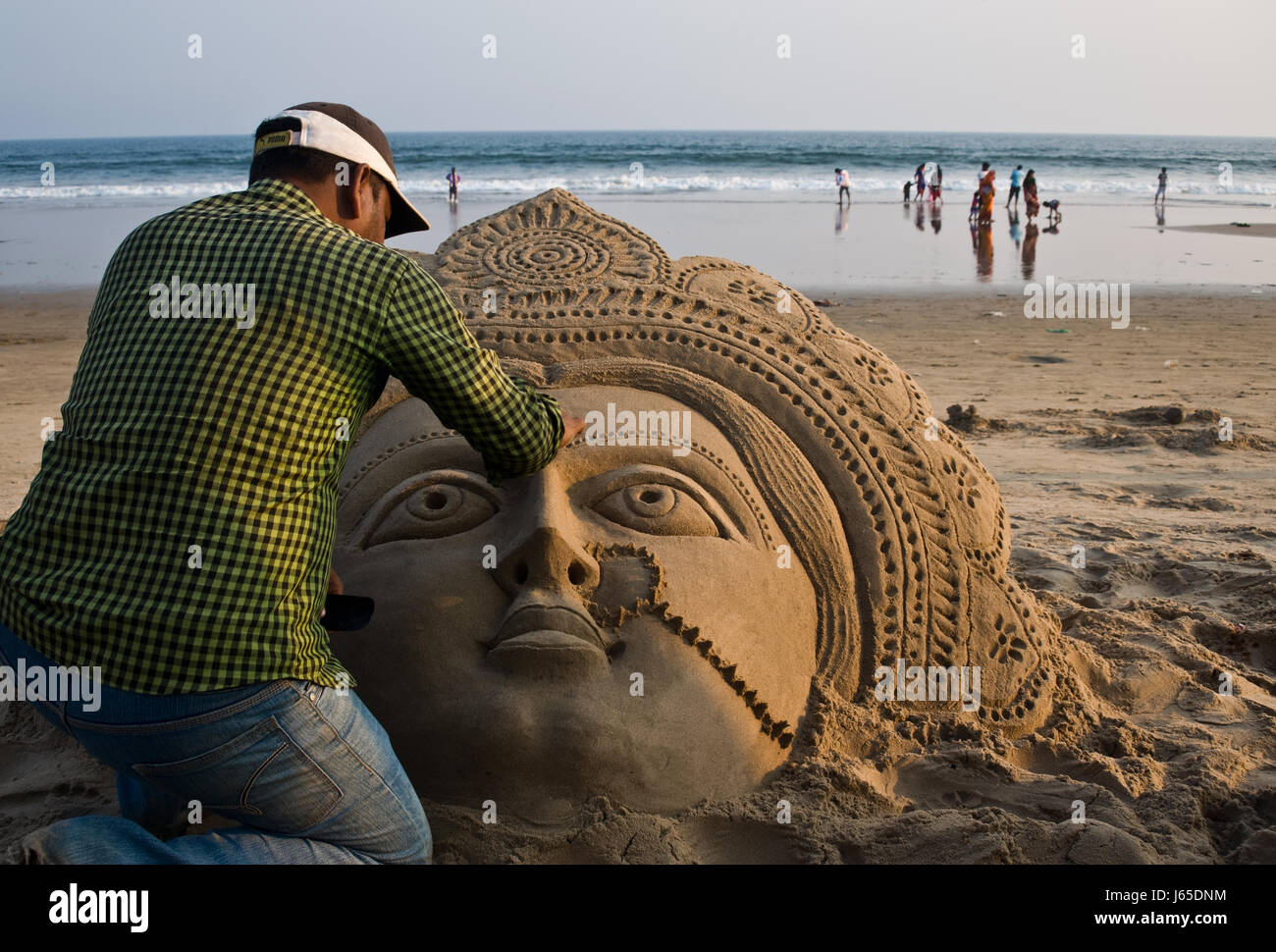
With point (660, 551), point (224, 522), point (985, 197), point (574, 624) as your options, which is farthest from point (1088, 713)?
point (985, 197)

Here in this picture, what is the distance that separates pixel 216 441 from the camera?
6.56ft

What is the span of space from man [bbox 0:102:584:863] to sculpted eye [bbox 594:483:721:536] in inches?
30.3

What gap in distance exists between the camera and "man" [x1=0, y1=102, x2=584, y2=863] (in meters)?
1.97

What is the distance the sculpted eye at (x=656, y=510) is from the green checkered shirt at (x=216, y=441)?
Answer: 0.80 meters

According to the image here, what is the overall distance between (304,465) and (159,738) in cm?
55

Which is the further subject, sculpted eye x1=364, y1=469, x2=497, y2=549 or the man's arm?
sculpted eye x1=364, y1=469, x2=497, y2=549

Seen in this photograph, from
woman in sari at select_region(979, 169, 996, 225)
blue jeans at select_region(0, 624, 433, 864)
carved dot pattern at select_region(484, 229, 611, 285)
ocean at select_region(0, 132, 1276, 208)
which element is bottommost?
blue jeans at select_region(0, 624, 433, 864)

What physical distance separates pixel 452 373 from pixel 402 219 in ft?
2.20

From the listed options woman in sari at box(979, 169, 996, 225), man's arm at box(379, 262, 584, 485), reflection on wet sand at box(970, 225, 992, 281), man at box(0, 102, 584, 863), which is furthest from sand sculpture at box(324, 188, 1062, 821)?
woman in sari at box(979, 169, 996, 225)

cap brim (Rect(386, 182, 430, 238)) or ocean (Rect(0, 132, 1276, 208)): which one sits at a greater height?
ocean (Rect(0, 132, 1276, 208))

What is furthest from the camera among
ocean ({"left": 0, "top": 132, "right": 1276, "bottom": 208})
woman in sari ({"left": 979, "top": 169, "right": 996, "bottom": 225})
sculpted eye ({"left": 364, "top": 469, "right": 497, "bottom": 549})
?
ocean ({"left": 0, "top": 132, "right": 1276, "bottom": 208})

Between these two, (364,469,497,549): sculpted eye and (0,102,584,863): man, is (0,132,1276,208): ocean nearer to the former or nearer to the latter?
(364,469,497,549): sculpted eye

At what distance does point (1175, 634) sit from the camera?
4176mm

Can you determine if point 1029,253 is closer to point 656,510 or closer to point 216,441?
point 656,510
